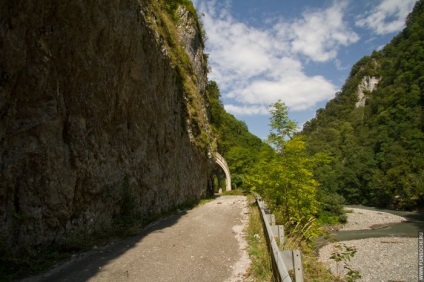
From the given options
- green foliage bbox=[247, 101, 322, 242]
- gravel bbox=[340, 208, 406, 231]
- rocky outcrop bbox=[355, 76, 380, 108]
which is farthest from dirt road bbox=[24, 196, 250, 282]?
rocky outcrop bbox=[355, 76, 380, 108]

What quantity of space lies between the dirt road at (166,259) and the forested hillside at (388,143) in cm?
2898

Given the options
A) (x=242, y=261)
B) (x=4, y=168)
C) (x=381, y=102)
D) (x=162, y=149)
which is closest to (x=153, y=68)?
(x=162, y=149)

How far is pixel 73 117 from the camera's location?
8.48 meters

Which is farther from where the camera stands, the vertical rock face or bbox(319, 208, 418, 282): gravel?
bbox(319, 208, 418, 282): gravel

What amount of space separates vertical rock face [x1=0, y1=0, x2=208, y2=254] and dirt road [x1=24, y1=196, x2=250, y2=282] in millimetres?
1162

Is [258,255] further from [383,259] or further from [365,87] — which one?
[365,87]

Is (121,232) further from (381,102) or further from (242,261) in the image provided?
(381,102)

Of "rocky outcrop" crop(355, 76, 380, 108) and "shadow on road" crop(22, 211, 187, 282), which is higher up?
"rocky outcrop" crop(355, 76, 380, 108)

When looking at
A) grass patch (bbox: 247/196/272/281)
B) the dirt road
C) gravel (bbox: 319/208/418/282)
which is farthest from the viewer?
gravel (bbox: 319/208/418/282)

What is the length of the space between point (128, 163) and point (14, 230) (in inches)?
221

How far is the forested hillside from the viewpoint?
59156 mm

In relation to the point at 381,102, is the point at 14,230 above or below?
below

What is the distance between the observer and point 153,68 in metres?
14.2

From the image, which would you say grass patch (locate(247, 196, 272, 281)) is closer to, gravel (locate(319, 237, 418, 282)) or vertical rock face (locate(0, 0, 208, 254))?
vertical rock face (locate(0, 0, 208, 254))
